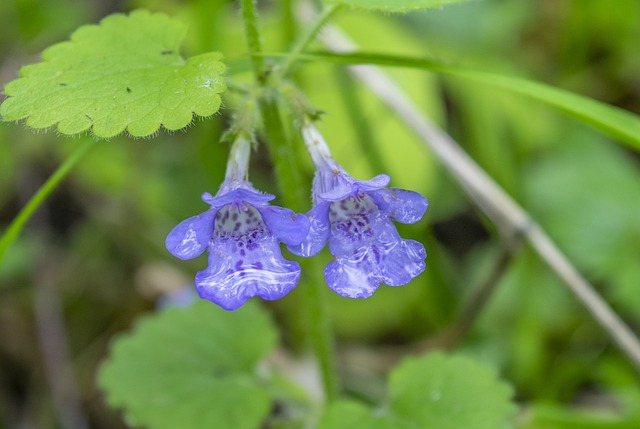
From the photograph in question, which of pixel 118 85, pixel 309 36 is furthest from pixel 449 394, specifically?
pixel 118 85

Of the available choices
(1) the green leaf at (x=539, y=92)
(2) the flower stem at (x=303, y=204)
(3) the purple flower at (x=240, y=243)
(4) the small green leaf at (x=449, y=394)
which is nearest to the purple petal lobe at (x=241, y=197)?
(3) the purple flower at (x=240, y=243)

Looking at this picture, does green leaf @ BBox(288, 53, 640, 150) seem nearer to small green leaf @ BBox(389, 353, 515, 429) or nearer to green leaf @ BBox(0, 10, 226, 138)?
green leaf @ BBox(0, 10, 226, 138)

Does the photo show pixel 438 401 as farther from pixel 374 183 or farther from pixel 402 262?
pixel 374 183

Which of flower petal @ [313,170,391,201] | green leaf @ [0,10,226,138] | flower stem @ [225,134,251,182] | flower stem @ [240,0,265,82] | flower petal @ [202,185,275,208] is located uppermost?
flower stem @ [240,0,265,82]

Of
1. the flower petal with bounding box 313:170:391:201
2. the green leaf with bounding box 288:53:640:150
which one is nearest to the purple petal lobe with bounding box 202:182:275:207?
the flower petal with bounding box 313:170:391:201

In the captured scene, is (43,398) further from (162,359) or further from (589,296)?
(589,296)

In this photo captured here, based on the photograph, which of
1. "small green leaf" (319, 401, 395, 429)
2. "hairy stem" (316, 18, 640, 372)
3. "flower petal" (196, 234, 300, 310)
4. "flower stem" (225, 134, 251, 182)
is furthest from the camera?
"hairy stem" (316, 18, 640, 372)

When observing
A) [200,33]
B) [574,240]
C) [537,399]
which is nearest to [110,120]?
[200,33]
